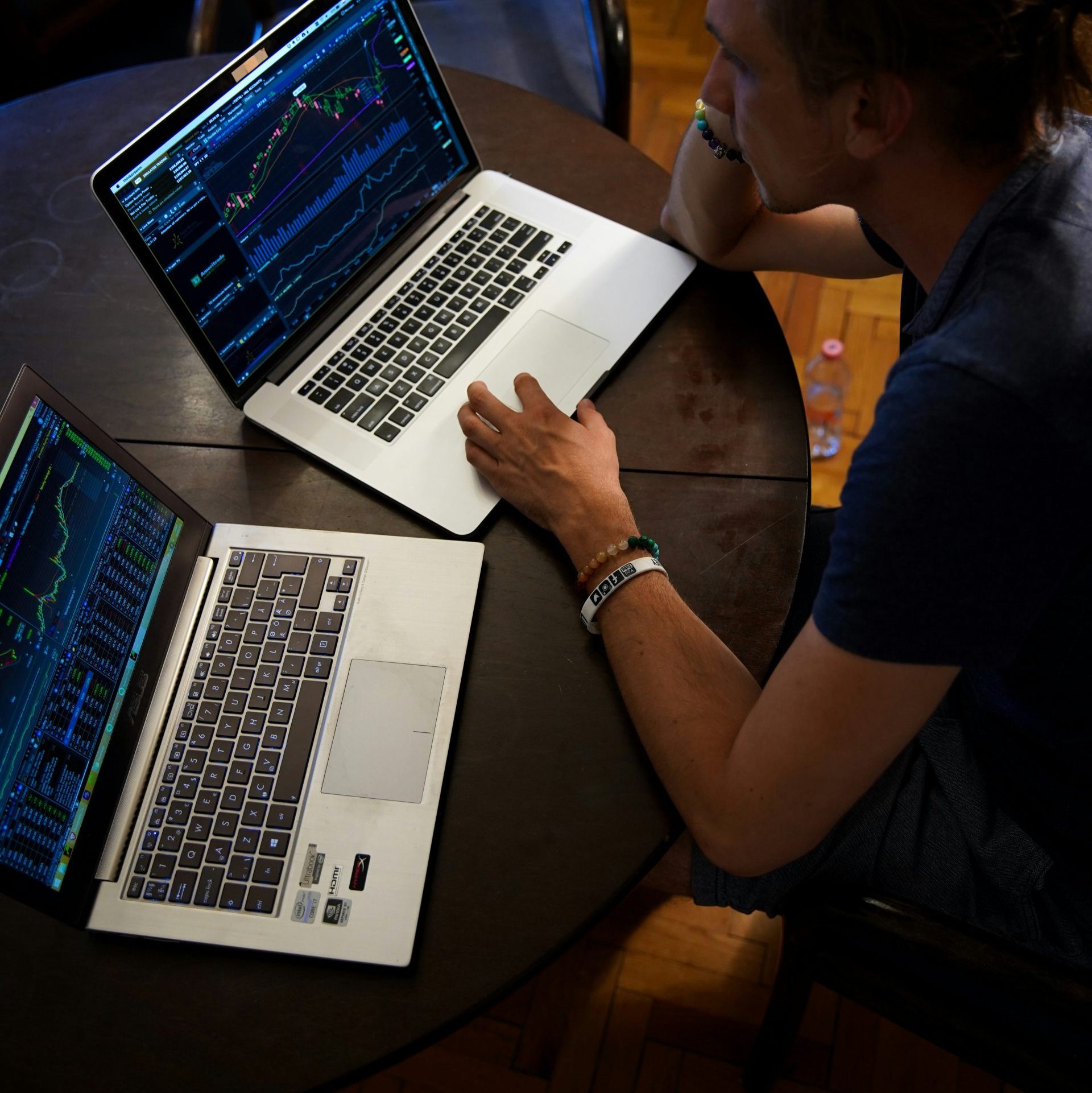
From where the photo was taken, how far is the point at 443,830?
86 centimetres

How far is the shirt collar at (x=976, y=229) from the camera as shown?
79 centimetres

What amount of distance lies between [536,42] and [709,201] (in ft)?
2.91

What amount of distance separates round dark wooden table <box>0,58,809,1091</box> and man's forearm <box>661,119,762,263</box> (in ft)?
0.14

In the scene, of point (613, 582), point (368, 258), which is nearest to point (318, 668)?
point (613, 582)

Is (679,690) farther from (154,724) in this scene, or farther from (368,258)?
(368,258)

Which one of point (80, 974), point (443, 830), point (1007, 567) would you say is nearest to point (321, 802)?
point (443, 830)

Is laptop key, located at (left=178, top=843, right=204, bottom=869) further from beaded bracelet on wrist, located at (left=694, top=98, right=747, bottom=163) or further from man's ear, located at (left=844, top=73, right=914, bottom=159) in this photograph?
beaded bracelet on wrist, located at (left=694, top=98, right=747, bottom=163)

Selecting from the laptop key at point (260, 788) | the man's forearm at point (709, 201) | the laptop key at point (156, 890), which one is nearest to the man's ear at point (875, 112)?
the man's forearm at point (709, 201)

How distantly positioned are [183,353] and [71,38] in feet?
4.38

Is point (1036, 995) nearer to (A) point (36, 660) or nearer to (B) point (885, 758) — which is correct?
(B) point (885, 758)

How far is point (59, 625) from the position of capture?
2.68ft

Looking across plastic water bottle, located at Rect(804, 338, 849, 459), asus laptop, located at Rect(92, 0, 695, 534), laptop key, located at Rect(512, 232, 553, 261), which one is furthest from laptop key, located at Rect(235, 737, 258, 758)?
plastic water bottle, located at Rect(804, 338, 849, 459)

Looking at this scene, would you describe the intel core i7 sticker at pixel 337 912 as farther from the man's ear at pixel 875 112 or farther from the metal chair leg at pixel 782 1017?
the man's ear at pixel 875 112

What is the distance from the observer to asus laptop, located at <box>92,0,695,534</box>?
0.99 m
